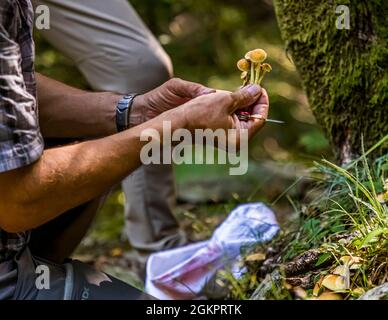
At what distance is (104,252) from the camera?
4164 millimetres

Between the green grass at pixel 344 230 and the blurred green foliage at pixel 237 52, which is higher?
the green grass at pixel 344 230

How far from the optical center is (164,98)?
8.11 ft

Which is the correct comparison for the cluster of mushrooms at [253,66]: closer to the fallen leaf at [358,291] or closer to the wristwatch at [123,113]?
the wristwatch at [123,113]

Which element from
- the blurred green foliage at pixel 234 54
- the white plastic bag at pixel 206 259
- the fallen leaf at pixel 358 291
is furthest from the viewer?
the blurred green foliage at pixel 234 54

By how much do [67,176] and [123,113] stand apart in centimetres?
58

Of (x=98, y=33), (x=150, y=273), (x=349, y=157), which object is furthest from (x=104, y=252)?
(x=349, y=157)

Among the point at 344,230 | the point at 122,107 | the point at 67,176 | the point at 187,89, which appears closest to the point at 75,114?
the point at 122,107

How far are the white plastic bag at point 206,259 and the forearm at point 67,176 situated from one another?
1020 mm

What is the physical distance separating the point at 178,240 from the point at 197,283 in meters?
0.49

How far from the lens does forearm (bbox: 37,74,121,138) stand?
262cm

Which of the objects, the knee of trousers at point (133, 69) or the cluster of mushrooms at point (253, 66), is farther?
the knee of trousers at point (133, 69)

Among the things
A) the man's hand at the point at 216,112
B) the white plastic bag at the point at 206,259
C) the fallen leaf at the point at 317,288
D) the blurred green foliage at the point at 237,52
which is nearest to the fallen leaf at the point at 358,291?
the fallen leaf at the point at 317,288

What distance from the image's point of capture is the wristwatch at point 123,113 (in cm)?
257
